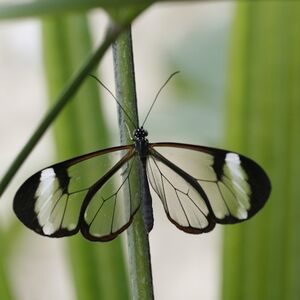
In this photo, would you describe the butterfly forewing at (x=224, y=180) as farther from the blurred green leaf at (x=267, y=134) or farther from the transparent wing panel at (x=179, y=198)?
the blurred green leaf at (x=267, y=134)

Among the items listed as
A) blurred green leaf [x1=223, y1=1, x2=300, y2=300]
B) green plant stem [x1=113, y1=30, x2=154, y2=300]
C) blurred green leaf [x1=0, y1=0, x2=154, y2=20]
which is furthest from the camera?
blurred green leaf [x1=223, y1=1, x2=300, y2=300]

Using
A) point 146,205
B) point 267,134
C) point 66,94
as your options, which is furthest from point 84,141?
point 66,94

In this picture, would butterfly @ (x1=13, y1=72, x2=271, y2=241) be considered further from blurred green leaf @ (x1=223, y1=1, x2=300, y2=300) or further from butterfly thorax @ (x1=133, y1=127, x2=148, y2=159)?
blurred green leaf @ (x1=223, y1=1, x2=300, y2=300)

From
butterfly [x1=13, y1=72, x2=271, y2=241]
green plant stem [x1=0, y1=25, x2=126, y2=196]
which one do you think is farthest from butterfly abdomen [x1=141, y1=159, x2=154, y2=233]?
green plant stem [x1=0, y1=25, x2=126, y2=196]

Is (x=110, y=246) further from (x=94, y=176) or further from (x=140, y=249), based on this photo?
(x=140, y=249)

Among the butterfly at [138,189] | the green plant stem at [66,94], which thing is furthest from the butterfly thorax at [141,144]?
the green plant stem at [66,94]

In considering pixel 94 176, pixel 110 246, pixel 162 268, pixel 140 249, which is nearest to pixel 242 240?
pixel 110 246
